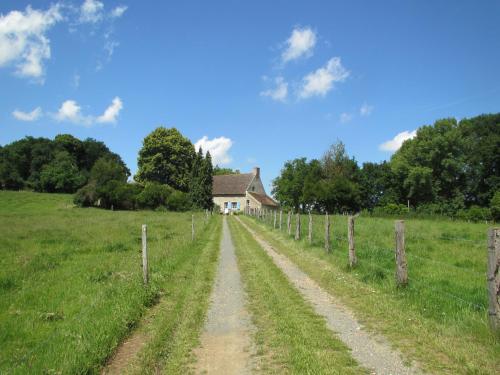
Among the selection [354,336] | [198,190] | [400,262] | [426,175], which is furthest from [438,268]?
[426,175]

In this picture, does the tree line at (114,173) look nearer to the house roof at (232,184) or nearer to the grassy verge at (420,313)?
the house roof at (232,184)

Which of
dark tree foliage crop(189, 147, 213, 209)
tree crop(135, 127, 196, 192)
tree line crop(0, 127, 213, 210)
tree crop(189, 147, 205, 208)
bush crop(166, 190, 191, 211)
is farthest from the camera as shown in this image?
tree crop(135, 127, 196, 192)

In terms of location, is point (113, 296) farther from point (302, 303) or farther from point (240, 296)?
point (302, 303)

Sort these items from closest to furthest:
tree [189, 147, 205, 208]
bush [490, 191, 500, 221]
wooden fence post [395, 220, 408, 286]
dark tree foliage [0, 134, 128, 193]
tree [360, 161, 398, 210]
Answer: wooden fence post [395, 220, 408, 286], bush [490, 191, 500, 221], tree [189, 147, 205, 208], tree [360, 161, 398, 210], dark tree foliage [0, 134, 128, 193]

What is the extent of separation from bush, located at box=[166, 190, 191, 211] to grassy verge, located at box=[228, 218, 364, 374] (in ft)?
160

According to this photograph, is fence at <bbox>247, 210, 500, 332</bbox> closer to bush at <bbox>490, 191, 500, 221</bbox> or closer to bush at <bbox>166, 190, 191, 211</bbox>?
bush at <bbox>490, 191, 500, 221</bbox>

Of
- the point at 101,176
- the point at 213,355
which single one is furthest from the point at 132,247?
the point at 101,176

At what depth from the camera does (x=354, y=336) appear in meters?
5.86

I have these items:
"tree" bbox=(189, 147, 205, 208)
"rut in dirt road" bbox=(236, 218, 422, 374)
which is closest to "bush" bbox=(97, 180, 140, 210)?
"tree" bbox=(189, 147, 205, 208)

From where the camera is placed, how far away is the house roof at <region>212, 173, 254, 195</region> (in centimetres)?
7688

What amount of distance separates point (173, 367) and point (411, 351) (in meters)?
3.16

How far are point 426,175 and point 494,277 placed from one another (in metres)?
65.1

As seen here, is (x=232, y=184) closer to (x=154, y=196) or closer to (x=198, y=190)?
(x=198, y=190)

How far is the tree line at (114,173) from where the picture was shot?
5942 centimetres
